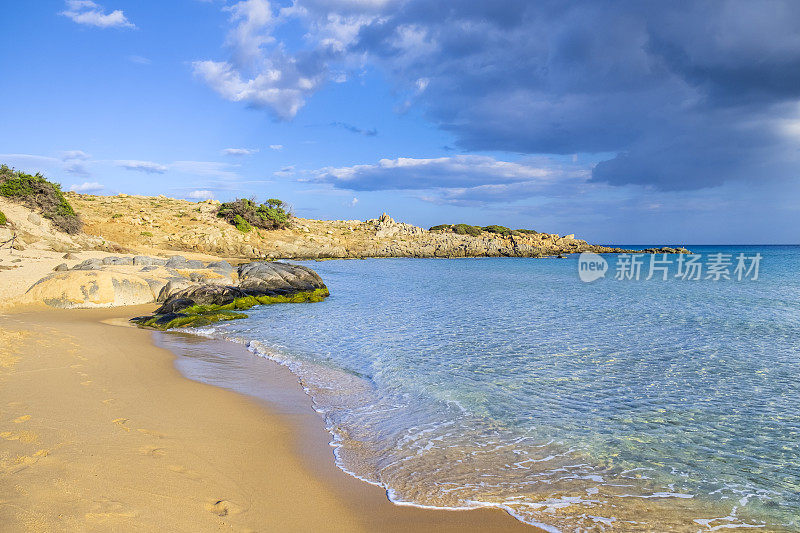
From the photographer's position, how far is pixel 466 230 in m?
97.8

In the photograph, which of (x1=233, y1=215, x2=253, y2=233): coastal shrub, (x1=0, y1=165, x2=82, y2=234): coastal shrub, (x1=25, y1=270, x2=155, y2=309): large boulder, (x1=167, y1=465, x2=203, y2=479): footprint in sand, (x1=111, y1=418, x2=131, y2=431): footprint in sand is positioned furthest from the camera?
(x1=233, y1=215, x2=253, y2=233): coastal shrub

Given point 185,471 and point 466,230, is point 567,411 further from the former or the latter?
point 466,230

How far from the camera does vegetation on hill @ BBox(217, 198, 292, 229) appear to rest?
63906 mm

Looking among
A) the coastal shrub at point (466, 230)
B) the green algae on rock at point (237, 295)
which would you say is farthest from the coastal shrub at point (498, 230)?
the green algae on rock at point (237, 295)

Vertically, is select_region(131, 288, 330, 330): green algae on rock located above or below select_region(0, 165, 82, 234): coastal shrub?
below

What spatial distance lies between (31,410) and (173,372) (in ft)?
10.5

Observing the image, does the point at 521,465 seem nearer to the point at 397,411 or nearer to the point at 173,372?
the point at 397,411

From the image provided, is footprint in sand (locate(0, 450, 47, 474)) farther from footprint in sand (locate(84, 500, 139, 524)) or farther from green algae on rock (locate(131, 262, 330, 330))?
green algae on rock (locate(131, 262, 330, 330))

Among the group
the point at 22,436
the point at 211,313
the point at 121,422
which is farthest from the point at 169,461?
the point at 211,313

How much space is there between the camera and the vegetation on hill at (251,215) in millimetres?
63906

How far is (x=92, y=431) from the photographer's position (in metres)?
5.70

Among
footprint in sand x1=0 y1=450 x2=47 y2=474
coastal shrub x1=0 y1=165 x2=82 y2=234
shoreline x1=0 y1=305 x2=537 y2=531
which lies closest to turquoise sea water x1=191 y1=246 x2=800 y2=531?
shoreline x1=0 y1=305 x2=537 y2=531

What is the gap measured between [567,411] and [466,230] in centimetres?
9167

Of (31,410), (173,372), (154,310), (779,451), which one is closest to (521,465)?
(779,451)
